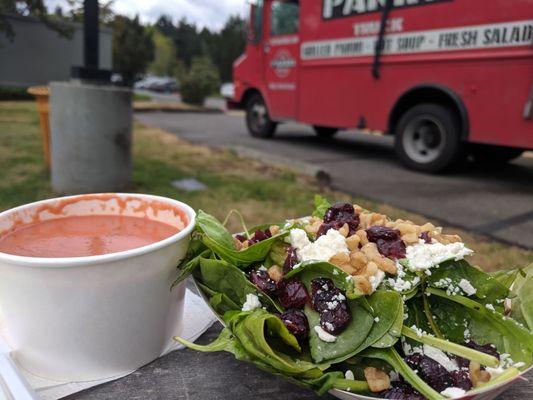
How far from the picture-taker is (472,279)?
0.78 m

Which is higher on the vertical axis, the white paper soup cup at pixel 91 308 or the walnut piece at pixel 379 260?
the walnut piece at pixel 379 260

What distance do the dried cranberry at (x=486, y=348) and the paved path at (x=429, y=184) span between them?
3.32 meters

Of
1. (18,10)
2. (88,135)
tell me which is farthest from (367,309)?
(18,10)

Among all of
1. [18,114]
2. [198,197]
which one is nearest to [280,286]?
[198,197]

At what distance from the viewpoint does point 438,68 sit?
559 centimetres

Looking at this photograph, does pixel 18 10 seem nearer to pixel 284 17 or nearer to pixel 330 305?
pixel 284 17

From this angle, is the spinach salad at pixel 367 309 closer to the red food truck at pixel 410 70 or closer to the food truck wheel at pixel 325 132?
the red food truck at pixel 410 70

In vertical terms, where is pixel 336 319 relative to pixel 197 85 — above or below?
below

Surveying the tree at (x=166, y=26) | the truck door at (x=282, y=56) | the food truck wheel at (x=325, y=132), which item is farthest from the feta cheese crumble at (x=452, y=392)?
the tree at (x=166, y=26)

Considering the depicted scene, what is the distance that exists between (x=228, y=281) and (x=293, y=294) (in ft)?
0.42

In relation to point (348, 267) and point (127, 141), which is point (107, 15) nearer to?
point (127, 141)

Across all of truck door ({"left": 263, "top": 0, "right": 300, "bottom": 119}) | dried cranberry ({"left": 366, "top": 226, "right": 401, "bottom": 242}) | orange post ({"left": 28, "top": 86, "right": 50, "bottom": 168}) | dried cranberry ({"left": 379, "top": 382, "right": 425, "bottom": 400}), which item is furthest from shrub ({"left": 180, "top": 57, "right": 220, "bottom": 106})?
dried cranberry ({"left": 379, "top": 382, "right": 425, "bottom": 400})

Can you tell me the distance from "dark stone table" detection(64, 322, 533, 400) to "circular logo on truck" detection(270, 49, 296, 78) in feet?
24.0

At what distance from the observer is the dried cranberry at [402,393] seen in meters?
0.65
